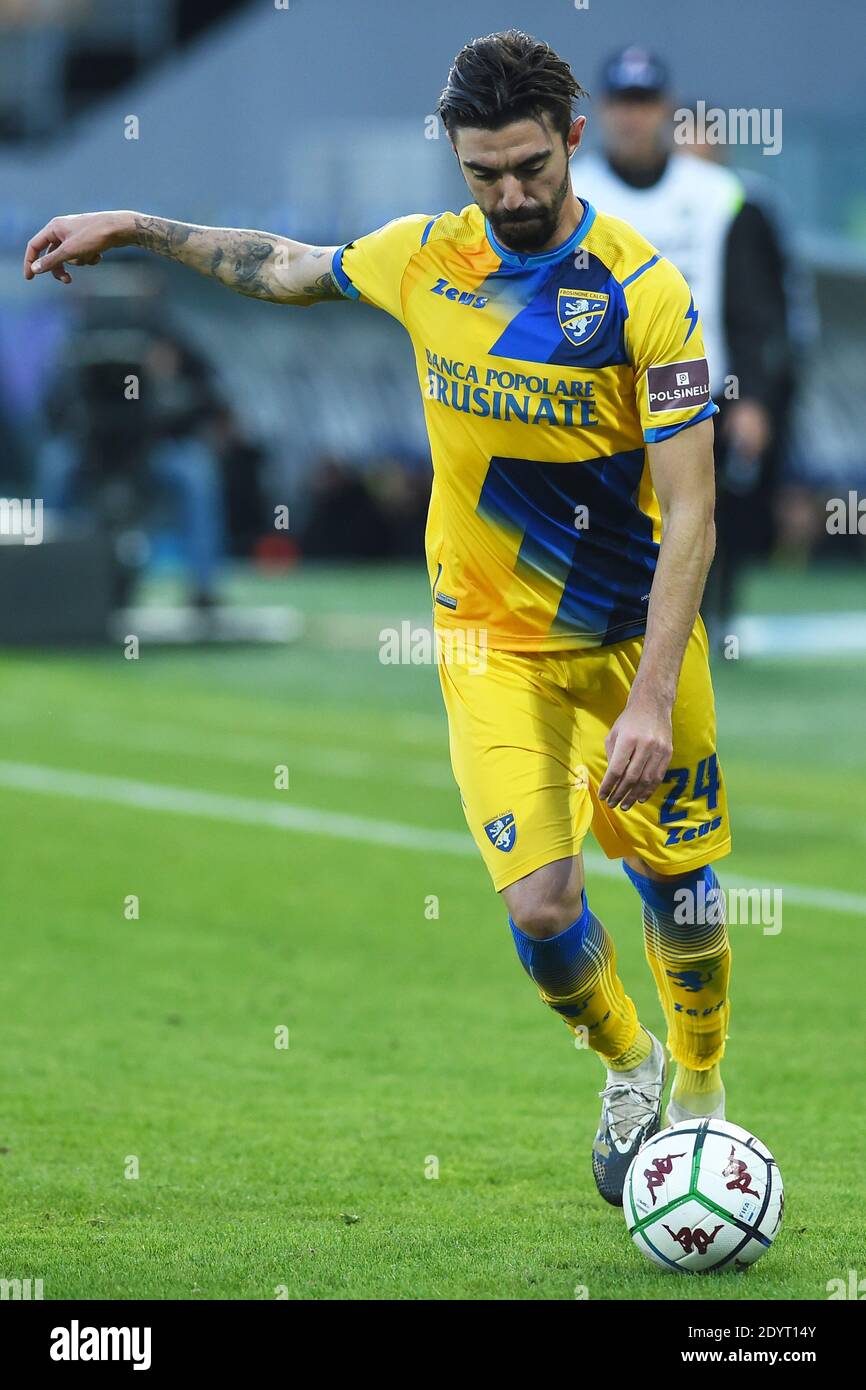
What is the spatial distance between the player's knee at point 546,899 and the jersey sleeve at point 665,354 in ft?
3.22

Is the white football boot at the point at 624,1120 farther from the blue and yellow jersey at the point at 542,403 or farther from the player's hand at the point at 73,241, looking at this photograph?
the player's hand at the point at 73,241

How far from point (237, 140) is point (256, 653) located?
1883 centimetres

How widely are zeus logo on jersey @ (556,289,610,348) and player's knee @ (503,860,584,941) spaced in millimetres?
1153

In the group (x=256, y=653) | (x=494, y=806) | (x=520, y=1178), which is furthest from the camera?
(x=256, y=653)

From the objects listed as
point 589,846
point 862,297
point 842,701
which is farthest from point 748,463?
point 862,297

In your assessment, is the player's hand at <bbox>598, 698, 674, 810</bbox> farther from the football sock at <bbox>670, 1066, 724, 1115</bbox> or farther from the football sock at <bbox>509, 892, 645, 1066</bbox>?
the football sock at <bbox>670, 1066, 724, 1115</bbox>

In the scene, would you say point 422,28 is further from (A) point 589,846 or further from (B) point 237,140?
(A) point 589,846

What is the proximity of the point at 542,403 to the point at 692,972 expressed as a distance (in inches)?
55.0

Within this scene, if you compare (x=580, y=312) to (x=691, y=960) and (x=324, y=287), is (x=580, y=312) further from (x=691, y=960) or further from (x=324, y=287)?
(x=691, y=960)

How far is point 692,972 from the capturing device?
16.3ft

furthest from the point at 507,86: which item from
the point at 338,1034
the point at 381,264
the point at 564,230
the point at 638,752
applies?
the point at 338,1034

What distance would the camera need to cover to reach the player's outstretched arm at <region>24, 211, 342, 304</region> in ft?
15.8

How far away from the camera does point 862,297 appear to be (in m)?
28.9

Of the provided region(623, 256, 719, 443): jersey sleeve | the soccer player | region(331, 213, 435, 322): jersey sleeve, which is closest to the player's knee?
the soccer player
